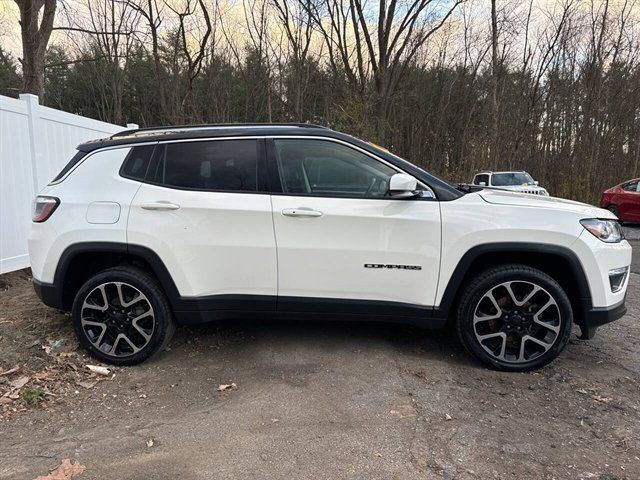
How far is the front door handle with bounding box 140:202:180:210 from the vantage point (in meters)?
3.53

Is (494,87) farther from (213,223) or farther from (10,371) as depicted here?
(10,371)

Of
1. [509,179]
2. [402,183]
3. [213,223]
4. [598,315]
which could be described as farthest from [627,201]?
[213,223]

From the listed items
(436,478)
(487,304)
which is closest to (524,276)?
(487,304)

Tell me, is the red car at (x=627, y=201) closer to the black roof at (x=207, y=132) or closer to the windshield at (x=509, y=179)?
the windshield at (x=509, y=179)

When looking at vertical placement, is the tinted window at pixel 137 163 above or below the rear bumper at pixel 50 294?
above

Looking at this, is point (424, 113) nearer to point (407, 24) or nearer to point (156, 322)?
point (407, 24)

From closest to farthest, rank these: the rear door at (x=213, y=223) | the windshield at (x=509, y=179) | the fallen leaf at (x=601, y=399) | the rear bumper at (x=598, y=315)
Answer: the fallen leaf at (x=601, y=399), the rear bumper at (x=598, y=315), the rear door at (x=213, y=223), the windshield at (x=509, y=179)

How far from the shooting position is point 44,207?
12.1 feet

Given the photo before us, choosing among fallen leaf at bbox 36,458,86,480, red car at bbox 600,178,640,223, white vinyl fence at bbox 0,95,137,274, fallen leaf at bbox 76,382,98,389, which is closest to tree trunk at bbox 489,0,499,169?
red car at bbox 600,178,640,223

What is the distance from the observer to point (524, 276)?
3.42 m

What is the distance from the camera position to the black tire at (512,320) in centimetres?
342

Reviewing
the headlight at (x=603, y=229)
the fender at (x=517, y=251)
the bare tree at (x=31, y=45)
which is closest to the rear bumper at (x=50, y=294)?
the fender at (x=517, y=251)

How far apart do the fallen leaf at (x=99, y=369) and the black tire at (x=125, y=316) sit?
8 centimetres

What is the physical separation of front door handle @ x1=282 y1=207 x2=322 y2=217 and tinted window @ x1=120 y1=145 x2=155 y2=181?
121 centimetres
